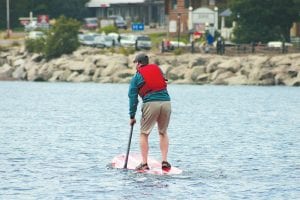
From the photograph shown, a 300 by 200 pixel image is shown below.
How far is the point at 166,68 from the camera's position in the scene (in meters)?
83.6

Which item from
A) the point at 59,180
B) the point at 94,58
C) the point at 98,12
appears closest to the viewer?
the point at 59,180

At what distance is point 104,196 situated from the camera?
70.8ft

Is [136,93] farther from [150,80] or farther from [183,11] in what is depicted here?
[183,11]

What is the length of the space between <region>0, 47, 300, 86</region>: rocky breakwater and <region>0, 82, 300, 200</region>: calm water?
19.5 metres

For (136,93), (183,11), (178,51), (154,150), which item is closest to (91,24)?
(183,11)

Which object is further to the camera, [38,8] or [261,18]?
[38,8]

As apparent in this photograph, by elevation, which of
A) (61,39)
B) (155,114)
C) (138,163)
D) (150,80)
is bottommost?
(61,39)

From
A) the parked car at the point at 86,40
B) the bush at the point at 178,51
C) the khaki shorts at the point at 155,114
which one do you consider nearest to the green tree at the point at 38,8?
the parked car at the point at 86,40

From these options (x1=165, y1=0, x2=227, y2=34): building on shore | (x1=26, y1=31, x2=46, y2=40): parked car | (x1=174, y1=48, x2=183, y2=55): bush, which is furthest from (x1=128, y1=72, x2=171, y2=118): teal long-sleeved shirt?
(x1=165, y1=0, x2=227, y2=34): building on shore

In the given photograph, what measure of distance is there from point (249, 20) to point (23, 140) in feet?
192

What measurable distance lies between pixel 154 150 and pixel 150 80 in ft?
22.4

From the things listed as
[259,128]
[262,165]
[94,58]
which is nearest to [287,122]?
[259,128]

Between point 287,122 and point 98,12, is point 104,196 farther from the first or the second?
point 98,12

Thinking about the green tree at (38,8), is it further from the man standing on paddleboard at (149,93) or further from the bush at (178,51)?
the man standing on paddleboard at (149,93)
